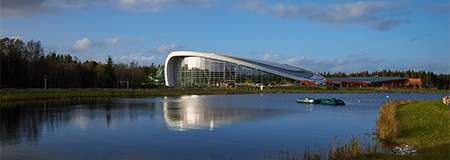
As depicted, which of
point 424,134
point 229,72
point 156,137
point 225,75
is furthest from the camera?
point 225,75

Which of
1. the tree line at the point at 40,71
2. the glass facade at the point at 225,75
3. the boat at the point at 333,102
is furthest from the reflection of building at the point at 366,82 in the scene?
the boat at the point at 333,102

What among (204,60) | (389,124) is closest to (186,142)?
(389,124)

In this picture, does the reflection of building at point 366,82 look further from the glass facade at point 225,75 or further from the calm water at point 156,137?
the calm water at point 156,137

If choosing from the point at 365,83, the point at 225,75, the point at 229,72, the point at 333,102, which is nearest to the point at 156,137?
the point at 333,102

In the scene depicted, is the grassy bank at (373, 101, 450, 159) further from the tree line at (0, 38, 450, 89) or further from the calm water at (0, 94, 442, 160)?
the tree line at (0, 38, 450, 89)

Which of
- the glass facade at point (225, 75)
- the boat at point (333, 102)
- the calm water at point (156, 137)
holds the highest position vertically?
the glass facade at point (225, 75)

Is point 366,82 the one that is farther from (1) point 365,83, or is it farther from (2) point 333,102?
(2) point 333,102

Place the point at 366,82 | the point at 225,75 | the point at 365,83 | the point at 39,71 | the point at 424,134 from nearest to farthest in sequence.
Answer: the point at 424,134, the point at 39,71, the point at 225,75, the point at 365,83, the point at 366,82

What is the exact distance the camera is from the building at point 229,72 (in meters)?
169

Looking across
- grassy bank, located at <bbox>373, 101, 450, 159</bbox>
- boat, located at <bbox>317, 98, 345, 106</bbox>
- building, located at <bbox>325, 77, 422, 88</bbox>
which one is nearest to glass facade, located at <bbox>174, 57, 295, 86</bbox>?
building, located at <bbox>325, 77, 422, 88</bbox>

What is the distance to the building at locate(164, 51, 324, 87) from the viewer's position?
169m

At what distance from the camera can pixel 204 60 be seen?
171 metres

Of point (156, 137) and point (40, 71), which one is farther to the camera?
point (40, 71)

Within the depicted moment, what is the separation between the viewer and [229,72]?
556 feet
